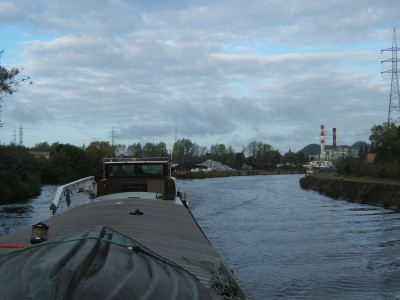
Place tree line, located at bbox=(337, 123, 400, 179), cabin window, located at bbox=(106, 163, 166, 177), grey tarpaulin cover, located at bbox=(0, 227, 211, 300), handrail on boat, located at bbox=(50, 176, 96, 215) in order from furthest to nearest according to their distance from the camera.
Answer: tree line, located at bbox=(337, 123, 400, 179) → cabin window, located at bbox=(106, 163, 166, 177) → handrail on boat, located at bbox=(50, 176, 96, 215) → grey tarpaulin cover, located at bbox=(0, 227, 211, 300)

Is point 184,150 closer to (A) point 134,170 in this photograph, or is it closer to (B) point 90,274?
(A) point 134,170

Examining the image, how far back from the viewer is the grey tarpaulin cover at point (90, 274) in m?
3.16

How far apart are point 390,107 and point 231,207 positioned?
43073 millimetres

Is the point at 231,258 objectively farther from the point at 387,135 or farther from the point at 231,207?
the point at 387,135

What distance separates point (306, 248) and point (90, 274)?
44.3ft

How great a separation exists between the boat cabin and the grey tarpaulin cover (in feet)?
42.7

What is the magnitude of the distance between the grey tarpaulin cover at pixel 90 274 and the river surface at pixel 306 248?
4640mm


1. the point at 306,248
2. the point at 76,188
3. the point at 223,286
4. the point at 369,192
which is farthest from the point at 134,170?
the point at 369,192

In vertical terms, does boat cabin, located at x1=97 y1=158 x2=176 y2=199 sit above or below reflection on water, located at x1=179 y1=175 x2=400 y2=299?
above

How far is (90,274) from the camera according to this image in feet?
11.1

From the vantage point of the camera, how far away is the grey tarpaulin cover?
316cm

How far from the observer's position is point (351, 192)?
3819 cm

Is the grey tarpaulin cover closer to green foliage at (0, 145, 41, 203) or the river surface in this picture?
the river surface

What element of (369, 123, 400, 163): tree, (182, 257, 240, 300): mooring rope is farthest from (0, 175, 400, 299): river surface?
(369, 123, 400, 163): tree
